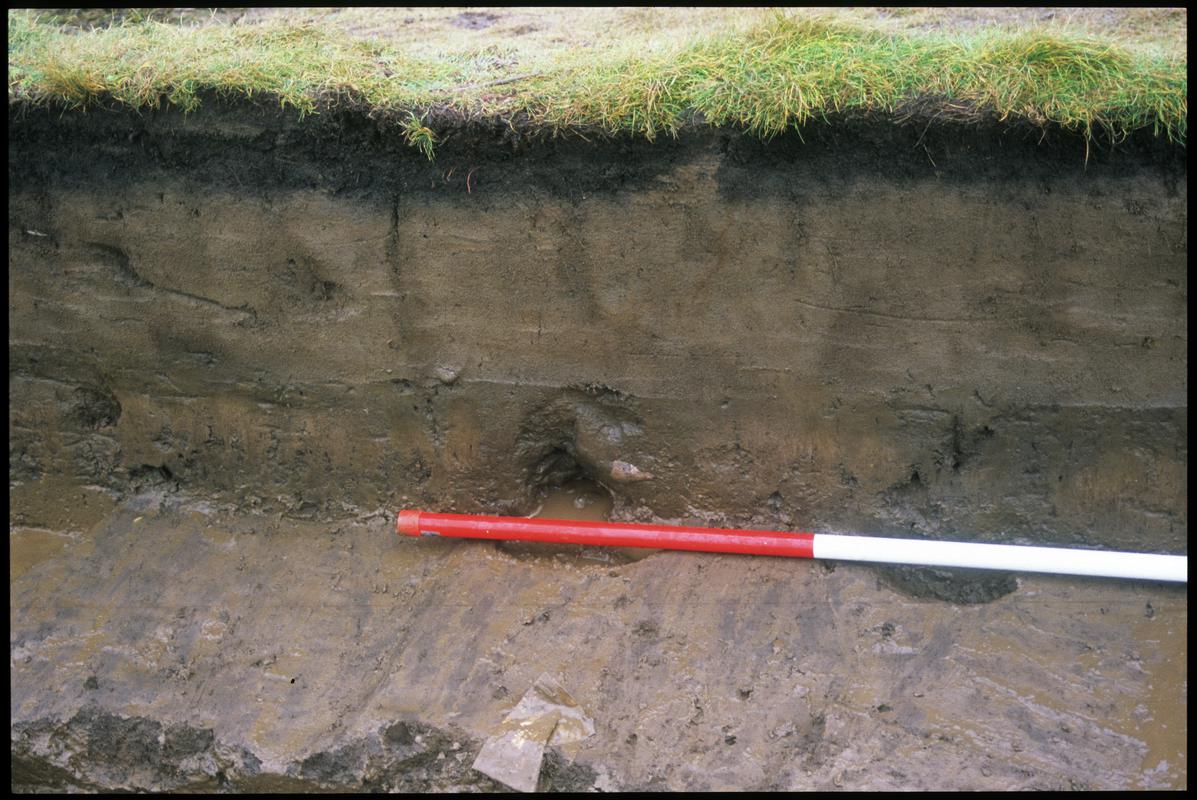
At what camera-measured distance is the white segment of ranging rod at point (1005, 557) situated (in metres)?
2.65

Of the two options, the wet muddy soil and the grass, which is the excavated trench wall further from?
the wet muddy soil

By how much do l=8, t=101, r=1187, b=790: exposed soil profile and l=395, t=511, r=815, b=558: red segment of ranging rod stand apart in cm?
5

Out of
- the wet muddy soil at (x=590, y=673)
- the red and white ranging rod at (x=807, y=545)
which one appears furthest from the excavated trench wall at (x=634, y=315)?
the wet muddy soil at (x=590, y=673)

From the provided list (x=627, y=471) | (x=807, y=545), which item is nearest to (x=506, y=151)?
(x=627, y=471)

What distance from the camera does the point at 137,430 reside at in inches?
126

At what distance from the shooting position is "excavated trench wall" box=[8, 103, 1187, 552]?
8.63ft

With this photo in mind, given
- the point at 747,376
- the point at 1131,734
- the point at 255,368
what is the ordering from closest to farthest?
the point at 1131,734, the point at 747,376, the point at 255,368

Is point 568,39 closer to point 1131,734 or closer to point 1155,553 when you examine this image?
point 1155,553

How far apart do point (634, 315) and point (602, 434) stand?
377mm

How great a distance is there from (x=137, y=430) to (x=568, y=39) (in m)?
1.82

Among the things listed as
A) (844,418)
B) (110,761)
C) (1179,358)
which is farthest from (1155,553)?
(110,761)

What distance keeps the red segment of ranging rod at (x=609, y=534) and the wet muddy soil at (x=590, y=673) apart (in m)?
0.05

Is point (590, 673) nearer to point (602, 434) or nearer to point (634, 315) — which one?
point (602, 434)

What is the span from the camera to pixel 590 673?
2.64 m
